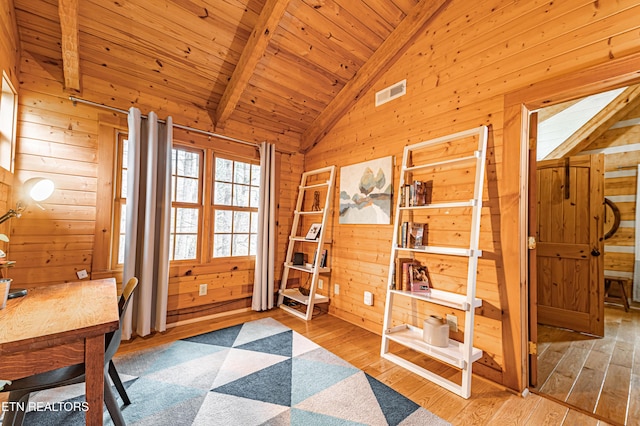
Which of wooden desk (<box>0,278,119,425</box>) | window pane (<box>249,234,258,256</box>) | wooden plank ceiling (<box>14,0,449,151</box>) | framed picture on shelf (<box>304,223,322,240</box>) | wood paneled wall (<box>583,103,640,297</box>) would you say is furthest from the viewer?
wood paneled wall (<box>583,103,640,297</box>)

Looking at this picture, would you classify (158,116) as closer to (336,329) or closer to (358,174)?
(358,174)

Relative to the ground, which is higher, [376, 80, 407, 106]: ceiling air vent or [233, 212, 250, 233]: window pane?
[376, 80, 407, 106]: ceiling air vent

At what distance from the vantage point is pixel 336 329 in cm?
297

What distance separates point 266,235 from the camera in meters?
3.50

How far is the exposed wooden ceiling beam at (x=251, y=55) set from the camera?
2301 mm

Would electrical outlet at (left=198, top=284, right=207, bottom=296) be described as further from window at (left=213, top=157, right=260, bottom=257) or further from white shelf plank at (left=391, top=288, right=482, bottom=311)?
white shelf plank at (left=391, top=288, right=482, bottom=311)

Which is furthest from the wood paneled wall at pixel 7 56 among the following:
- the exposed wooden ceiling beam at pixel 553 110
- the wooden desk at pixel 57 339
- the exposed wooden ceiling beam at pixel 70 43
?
the exposed wooden ceiling beam at pixel 553 110

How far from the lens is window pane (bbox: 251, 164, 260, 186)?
Result: 3.71m

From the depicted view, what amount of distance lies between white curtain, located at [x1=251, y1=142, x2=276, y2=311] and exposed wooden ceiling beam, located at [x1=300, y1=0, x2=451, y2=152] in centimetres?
68

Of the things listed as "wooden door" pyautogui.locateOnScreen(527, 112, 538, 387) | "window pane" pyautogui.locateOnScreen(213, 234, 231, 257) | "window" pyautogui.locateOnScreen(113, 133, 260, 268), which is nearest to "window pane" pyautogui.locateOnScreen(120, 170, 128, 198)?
"window" pyautogui.locateOnScreen(113, 133, 260, 268)

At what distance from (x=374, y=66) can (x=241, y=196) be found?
2194mm

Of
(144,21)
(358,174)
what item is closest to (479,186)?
(358,174)

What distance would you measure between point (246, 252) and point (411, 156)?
2326 mm

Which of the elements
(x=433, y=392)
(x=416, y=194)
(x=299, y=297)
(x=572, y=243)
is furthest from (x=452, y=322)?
(x=572, y=243)
